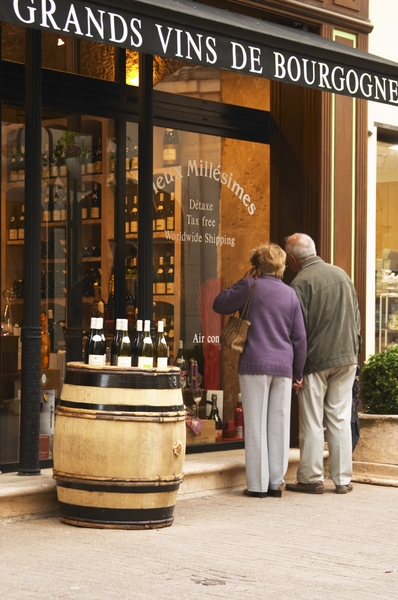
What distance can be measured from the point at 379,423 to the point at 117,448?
308 cm

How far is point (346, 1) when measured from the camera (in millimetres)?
9891

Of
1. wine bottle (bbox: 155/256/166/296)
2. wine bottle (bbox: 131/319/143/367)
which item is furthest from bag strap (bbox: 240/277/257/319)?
wine bottle (bbox: 155/256/166/296)

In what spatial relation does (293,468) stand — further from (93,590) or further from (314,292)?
(93,590)

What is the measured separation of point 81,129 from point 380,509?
3.76m

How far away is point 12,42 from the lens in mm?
8172

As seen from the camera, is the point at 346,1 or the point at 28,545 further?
the point at 346,1

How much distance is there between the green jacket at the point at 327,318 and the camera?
8.28 meters

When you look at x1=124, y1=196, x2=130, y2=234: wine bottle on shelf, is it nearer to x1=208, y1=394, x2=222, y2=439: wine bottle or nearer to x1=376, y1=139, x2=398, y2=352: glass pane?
x1=208, y1=394, x2=222, y2=439: wine bottle

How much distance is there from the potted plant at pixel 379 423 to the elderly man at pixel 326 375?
51cm

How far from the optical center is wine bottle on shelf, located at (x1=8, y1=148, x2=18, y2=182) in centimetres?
809

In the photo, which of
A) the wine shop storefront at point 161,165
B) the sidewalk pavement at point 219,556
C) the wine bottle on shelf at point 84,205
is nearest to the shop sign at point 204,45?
the wine shop storefront at point 161,165

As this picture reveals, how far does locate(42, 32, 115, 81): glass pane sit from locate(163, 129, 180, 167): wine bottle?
772mm

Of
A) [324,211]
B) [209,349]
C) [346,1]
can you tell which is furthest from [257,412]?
[346,1]

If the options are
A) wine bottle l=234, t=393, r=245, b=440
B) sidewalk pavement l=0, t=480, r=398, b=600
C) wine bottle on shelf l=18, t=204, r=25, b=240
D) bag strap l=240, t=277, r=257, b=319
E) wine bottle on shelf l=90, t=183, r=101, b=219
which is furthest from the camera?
wine bottle l=234, t=393, r=245, b=440
